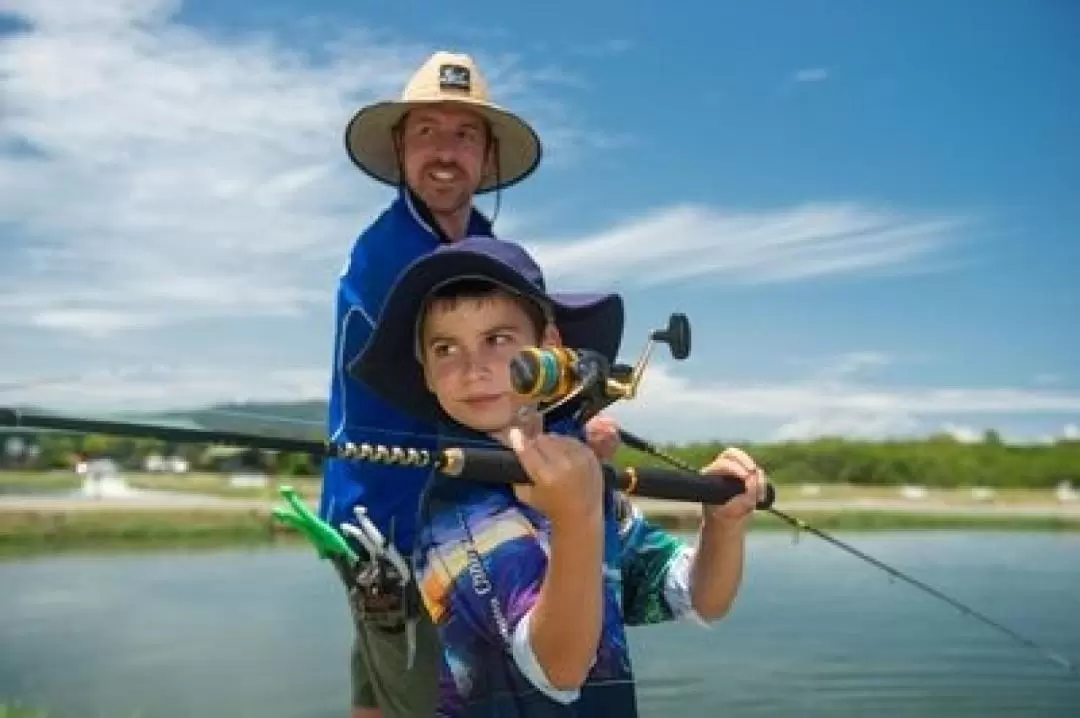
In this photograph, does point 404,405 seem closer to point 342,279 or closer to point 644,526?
point 644,526

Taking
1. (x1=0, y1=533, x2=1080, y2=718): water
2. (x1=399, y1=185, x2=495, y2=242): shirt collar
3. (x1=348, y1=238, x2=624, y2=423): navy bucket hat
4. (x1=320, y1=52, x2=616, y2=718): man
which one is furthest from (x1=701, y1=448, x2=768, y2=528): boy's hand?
(x1=0, y1=533, x2=1080, y2=718): water

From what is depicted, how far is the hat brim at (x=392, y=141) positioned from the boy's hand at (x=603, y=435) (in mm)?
883

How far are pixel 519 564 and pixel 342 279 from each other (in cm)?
126

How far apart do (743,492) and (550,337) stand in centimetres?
43

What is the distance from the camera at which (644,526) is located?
253 cm

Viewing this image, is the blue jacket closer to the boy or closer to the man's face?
the man's face

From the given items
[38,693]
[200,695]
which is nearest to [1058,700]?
[200,695]

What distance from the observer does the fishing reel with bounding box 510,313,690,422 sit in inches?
66.0

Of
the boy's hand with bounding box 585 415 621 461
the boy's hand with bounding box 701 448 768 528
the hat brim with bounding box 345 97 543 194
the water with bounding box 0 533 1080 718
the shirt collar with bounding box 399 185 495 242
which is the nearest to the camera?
the boy's hand with bounding box 701 448 768 528

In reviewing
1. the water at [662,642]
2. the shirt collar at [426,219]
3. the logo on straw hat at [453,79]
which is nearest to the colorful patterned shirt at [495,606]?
the shirt collar at [426,219]

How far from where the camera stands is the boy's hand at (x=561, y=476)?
1.62 meters

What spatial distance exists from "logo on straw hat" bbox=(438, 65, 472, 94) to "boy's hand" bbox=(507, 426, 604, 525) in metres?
1.60

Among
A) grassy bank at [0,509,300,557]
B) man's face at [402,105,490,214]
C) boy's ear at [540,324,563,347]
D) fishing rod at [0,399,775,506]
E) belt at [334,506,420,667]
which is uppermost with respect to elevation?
man's face at [402,105,490,214]

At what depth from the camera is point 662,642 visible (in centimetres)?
1747
